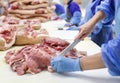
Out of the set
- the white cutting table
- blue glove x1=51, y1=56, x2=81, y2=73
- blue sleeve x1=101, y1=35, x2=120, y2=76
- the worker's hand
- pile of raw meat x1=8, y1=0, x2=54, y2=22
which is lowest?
the white cutting table

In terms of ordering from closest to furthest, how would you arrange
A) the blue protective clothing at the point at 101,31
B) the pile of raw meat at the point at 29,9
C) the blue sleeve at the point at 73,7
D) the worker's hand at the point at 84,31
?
the worker's hand at the point at 84,31 < the blue protective clothing at the point at 101,31 < the pile of raw meat at the point at 29,9 < the blue sleeve at the point at 73,7

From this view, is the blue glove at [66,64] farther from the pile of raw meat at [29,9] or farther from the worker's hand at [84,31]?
the pile of raw meat at [29,9]

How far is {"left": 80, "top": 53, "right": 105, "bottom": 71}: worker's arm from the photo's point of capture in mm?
1147

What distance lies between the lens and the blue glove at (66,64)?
48.7 inches

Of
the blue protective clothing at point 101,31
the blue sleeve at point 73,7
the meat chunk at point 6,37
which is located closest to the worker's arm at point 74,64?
the meat chunk at point 6,37

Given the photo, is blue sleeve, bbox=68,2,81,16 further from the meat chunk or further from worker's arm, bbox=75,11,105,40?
worker's arm, bbox=75,11,105,40

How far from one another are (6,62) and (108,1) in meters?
0.77

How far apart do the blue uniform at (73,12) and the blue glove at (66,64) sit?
2.49 meters

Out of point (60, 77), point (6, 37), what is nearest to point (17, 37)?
point (6, 37)

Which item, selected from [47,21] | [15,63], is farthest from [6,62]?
[47,21]

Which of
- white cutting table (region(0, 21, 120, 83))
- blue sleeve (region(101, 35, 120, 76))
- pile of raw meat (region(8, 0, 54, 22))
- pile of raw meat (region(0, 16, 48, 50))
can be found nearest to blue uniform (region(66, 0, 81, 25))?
pile of raw meat (region(8, 0, 54, 22))

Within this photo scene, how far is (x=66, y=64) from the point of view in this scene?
1.24 m

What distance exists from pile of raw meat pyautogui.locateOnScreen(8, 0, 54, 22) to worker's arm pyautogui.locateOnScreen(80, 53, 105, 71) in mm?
1791

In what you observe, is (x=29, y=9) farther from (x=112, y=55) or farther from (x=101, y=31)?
(x=112, y=55)
